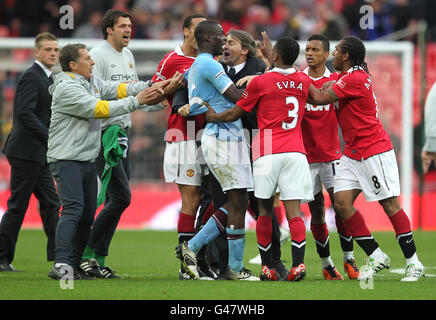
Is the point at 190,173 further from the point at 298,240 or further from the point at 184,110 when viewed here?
the point at 298,240

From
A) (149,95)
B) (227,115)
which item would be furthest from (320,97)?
(149,95)

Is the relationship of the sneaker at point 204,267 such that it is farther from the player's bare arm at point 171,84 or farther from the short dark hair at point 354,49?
the short dark hair at point 354,49

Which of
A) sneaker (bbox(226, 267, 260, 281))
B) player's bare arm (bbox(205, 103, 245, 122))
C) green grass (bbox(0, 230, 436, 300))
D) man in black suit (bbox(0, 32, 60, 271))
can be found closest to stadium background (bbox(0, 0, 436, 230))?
green grass (bbox(0, 230, 436, 300))

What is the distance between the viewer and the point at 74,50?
22.7 ft

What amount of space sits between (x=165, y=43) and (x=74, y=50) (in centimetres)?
698

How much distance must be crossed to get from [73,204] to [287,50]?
2.25 meters

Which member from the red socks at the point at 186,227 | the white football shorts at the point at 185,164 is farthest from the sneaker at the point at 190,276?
the white football shorts at the point at 185,164

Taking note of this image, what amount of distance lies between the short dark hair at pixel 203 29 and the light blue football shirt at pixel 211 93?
0.14m

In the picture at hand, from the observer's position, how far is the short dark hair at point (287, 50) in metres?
6.65

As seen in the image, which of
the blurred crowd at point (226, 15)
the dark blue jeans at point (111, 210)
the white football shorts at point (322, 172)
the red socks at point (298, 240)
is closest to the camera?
the red socks at point (298, 240)

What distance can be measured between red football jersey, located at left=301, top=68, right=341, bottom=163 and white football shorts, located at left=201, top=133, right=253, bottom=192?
0.84 metres
